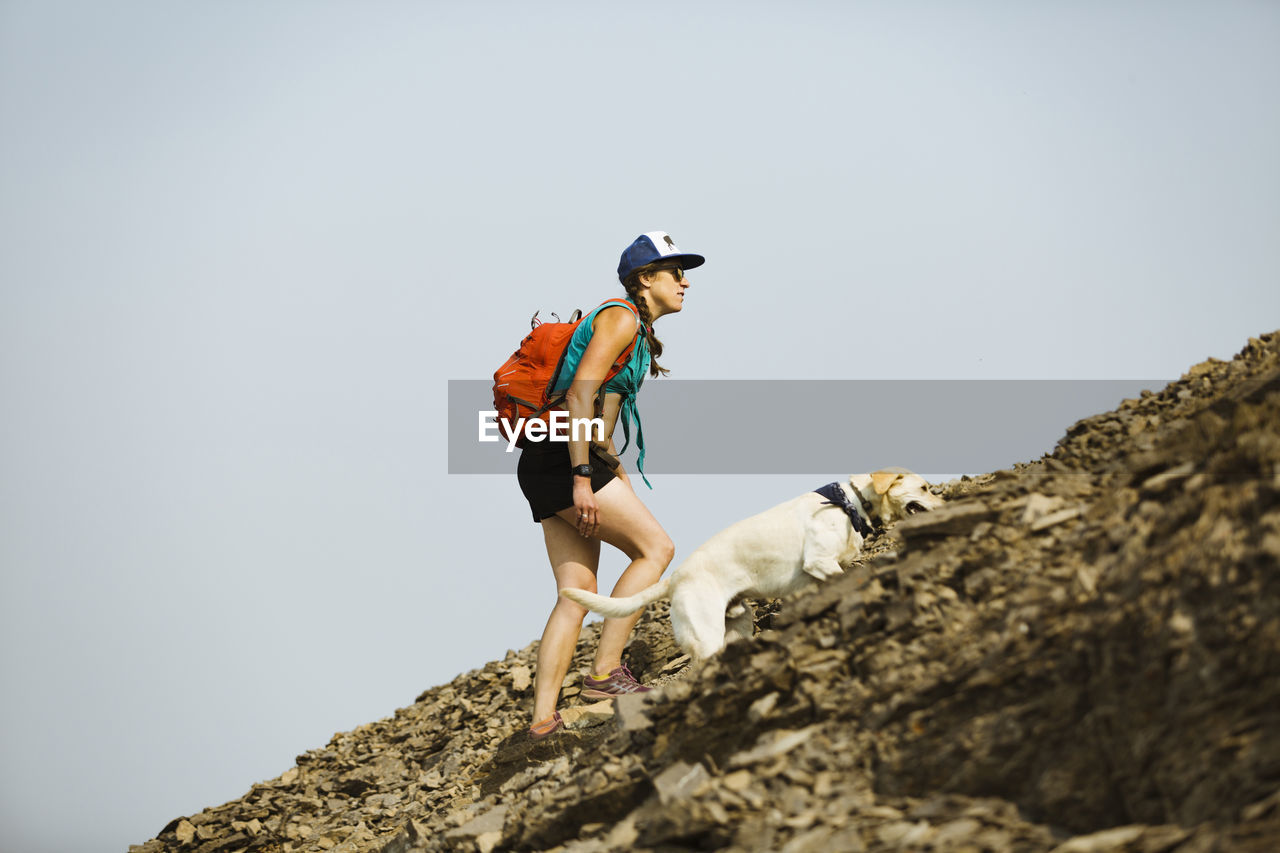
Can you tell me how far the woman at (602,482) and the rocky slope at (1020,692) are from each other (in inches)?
31.3

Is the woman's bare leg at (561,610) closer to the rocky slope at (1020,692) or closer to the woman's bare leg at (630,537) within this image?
the woman's bare leg at (630,537)

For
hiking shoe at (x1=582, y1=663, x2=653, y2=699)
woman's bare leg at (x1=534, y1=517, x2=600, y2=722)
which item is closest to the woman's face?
woman's bare leg at (x1=534, y1=517, x2=600, y2=722)

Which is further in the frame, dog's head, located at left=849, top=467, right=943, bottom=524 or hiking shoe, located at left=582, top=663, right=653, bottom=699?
hiking shoe, located at left=582, top=663, right=653, bottom=699

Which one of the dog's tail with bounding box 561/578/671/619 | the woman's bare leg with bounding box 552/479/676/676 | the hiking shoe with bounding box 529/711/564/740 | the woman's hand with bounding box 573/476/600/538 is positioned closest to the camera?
the dog's tail with bounding box 561/578/671/619

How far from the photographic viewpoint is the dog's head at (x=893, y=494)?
5480mm

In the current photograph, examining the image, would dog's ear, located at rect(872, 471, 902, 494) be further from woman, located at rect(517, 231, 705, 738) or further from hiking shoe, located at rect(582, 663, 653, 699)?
hiking shoe, located at rect(582, 663, 653, 699)

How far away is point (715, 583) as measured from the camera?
18.2 feet

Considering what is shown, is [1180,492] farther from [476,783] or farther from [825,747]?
[476,783]

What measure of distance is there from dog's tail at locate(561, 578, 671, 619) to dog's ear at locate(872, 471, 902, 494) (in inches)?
50.9

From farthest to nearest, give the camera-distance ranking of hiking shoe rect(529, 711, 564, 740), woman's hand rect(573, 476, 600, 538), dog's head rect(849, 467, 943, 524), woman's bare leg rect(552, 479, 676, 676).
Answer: hiking shoe rect(529, 711, 564, 740) → woman's bare leg rect(552, 479, 676, 676) → woman's hand rect(573, 476, 600, 538) → dog's head rect(849, 467, 943, 524)

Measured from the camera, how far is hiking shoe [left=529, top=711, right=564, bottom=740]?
20.5ft

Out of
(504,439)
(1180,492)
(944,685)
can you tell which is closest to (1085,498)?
(1180,492)

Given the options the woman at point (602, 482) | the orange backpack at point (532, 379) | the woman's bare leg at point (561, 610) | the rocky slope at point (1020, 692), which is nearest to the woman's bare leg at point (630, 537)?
the woman at point (602, 482)

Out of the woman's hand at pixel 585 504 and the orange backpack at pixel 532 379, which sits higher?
the orange backpack at pixel 532 379
